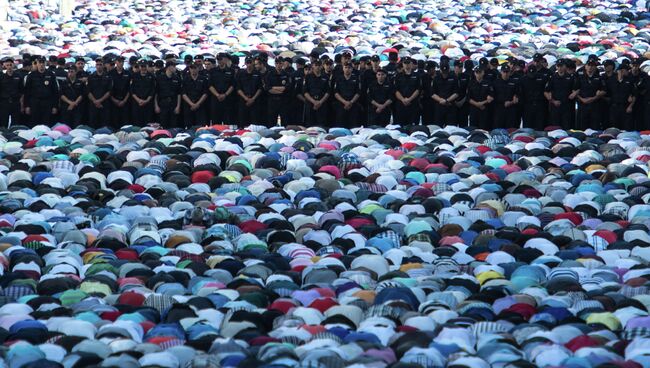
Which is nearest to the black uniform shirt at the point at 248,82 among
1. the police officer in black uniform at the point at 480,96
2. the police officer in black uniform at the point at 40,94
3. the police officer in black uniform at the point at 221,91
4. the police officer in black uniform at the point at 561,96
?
the police officer in black uniform at the point at 221,91

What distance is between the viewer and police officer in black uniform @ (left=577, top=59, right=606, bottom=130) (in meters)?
22.6

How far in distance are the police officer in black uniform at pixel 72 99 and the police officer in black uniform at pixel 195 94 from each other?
1.50 m

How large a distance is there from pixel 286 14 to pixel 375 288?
2129 cm

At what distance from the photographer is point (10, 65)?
22875 mm

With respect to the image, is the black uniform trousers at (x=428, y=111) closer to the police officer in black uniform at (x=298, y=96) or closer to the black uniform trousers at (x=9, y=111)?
the police officer in black uniform at (x=298, y=96)

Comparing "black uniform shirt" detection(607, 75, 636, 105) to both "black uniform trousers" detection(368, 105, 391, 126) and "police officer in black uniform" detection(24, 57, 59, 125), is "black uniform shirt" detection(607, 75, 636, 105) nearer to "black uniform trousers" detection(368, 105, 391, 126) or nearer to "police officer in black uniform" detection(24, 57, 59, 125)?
"black uniform trousers" detection(368, 105, 391, 126)

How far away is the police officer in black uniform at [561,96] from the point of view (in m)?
Answer: 22.8

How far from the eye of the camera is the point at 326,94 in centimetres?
2286

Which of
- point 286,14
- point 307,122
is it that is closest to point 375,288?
point 307,122

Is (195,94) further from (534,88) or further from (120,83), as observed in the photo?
(534,88)

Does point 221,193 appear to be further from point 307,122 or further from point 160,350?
point 160,350

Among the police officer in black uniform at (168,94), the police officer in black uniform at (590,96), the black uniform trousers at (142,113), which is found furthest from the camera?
the black uniform trousers at (142,113)

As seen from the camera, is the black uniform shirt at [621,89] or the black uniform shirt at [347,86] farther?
the black uniform shirt at [347,86]

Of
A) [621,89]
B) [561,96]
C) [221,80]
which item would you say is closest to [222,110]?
[221,80]
